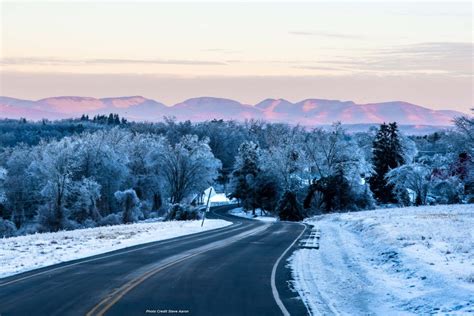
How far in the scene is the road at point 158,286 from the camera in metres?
12.8

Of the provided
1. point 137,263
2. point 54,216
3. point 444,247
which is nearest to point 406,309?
point 444,247

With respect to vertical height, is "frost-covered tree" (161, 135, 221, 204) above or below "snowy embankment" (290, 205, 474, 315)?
above

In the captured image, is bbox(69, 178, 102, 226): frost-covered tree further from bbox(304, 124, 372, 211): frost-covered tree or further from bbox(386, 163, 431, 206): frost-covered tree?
bbox(386, 163, 431, 206): frost-covered tree

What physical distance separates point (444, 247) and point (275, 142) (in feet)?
489

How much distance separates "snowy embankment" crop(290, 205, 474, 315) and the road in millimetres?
799

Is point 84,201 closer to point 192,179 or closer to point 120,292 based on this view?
point 192,179

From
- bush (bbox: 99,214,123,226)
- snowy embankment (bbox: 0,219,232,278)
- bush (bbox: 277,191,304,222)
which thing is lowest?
bush (bbox: 99,214,123,226)

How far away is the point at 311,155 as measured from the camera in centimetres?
8838

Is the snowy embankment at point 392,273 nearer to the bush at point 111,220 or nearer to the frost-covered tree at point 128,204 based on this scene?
the bush at point 111,220

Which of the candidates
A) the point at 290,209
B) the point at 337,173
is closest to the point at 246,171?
the point at 337,173

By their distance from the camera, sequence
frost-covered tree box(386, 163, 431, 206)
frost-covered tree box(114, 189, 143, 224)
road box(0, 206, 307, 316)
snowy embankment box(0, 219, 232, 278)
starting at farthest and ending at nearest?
frost-covered tree box(386, 163, 431, 206)
frost-covered tree box(114, 189, 143, 224)
snowy embankment box(0, 219, 232, 278)
road box(0, 206, 307, 316)

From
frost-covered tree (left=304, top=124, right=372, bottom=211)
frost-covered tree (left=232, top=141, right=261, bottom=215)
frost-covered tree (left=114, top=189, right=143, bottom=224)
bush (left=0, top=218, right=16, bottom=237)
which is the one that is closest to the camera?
bush (left=0, top=218, right=16, bottom=237)

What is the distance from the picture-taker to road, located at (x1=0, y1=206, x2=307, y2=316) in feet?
42.0

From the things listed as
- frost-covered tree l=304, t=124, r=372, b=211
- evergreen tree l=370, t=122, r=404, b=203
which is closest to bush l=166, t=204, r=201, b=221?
frost-covered tree l=304, t=124, r=372, b=211
